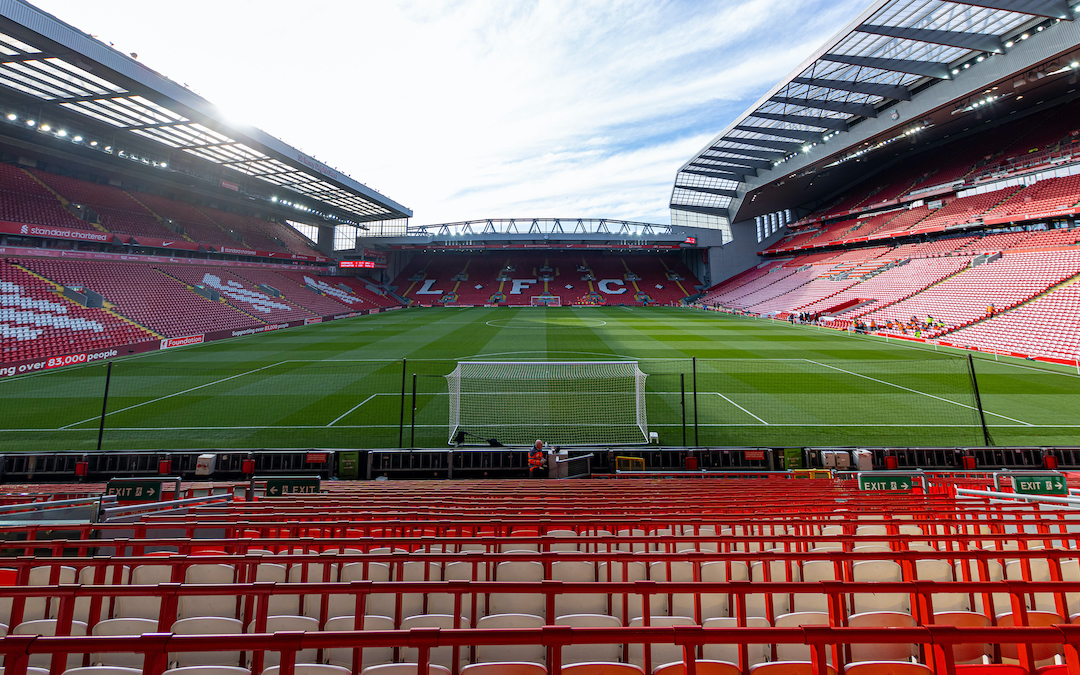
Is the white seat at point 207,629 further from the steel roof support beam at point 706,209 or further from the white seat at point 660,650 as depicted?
the steel roof support beam at point 706,209

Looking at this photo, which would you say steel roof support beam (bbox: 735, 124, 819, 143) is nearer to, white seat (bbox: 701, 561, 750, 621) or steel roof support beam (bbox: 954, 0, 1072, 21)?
steel roof support beam (bbox: 954, 0, 1072, 21)

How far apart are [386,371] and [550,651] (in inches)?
772

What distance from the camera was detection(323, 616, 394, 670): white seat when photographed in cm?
264

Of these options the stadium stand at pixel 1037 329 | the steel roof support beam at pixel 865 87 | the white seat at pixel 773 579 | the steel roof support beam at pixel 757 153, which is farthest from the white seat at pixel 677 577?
the steel roof support beam at pixel 757 153

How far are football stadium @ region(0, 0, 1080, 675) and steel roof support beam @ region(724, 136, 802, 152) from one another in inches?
25.3

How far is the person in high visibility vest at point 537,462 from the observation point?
943 cm

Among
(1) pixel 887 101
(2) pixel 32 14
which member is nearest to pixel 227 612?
(2) pixel 32 14

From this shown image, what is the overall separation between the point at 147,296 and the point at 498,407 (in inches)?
1232

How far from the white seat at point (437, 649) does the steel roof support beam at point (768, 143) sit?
49.2 meters

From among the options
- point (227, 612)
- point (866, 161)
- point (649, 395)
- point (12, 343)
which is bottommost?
point (227, 612)

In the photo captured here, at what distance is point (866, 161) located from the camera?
51.8 m

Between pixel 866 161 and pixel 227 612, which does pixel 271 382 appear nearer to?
pixel 227 612

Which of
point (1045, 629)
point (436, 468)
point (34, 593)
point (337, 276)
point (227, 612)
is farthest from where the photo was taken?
point (337, 276)

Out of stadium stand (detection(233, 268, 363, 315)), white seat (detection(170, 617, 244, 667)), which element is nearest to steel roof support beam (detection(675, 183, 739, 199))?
stadium stand (detection(233, 268, 363, 315))
